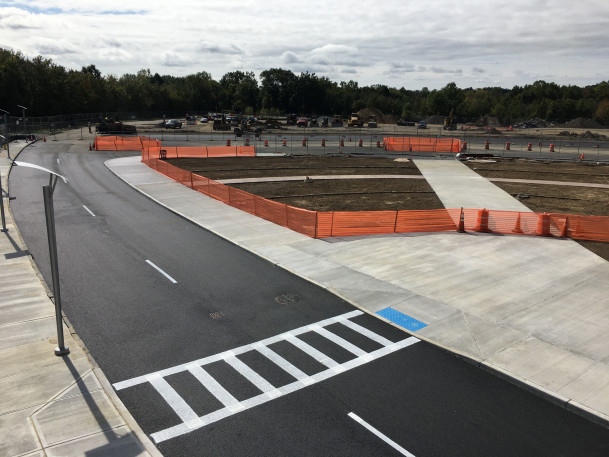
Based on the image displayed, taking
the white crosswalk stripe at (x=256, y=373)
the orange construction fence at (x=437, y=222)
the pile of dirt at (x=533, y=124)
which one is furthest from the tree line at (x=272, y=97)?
the white crosswalk stripe at (x=256, y=373)

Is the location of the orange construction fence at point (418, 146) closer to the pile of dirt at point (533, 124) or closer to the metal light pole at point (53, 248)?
the metal light pole at point (53, 248)

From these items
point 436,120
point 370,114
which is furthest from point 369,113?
point 436,120

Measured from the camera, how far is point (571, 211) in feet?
86.7

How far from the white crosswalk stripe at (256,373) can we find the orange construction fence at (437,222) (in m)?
8.41

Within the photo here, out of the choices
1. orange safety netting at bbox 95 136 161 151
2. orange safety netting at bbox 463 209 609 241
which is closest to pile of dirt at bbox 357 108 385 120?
orange safety netting at bbox 95 136 161 151

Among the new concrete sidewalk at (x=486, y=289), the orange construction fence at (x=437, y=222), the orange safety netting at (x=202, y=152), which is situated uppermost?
the orange safety netting at (x=202, y=152)

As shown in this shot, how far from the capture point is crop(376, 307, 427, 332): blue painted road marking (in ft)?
40.4

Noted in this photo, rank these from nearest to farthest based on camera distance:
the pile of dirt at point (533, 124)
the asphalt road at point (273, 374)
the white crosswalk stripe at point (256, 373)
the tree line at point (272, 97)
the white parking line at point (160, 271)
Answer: the asphalt road at point (273, 374)
the white crosswalk stripe at point (256, 373)
the white parking line at point (160, 271)
the tree line at point (272, 97)
the pile of dirt at point (533, 124)

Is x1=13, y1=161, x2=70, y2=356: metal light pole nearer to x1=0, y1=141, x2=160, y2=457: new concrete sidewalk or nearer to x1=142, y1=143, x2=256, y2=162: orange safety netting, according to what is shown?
x1=0, y1=141, x2=160, y2=457: new concrete sidewalk

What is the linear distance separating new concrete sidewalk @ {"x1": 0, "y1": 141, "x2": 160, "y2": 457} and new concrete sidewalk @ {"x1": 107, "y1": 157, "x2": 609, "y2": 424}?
7178 millimetres

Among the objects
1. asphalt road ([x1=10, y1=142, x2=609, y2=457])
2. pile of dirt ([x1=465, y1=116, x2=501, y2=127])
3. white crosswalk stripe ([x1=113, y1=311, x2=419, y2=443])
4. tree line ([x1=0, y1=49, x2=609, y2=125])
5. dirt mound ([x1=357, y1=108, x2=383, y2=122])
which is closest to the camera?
asphalt road ([x1=10, y1=142, x2=609, y2=457])

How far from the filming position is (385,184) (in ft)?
112

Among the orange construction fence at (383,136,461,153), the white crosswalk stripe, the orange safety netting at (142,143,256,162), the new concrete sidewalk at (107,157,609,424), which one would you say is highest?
the orange construction fence at (383,136,461,153)

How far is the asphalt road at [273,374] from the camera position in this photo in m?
8.16
